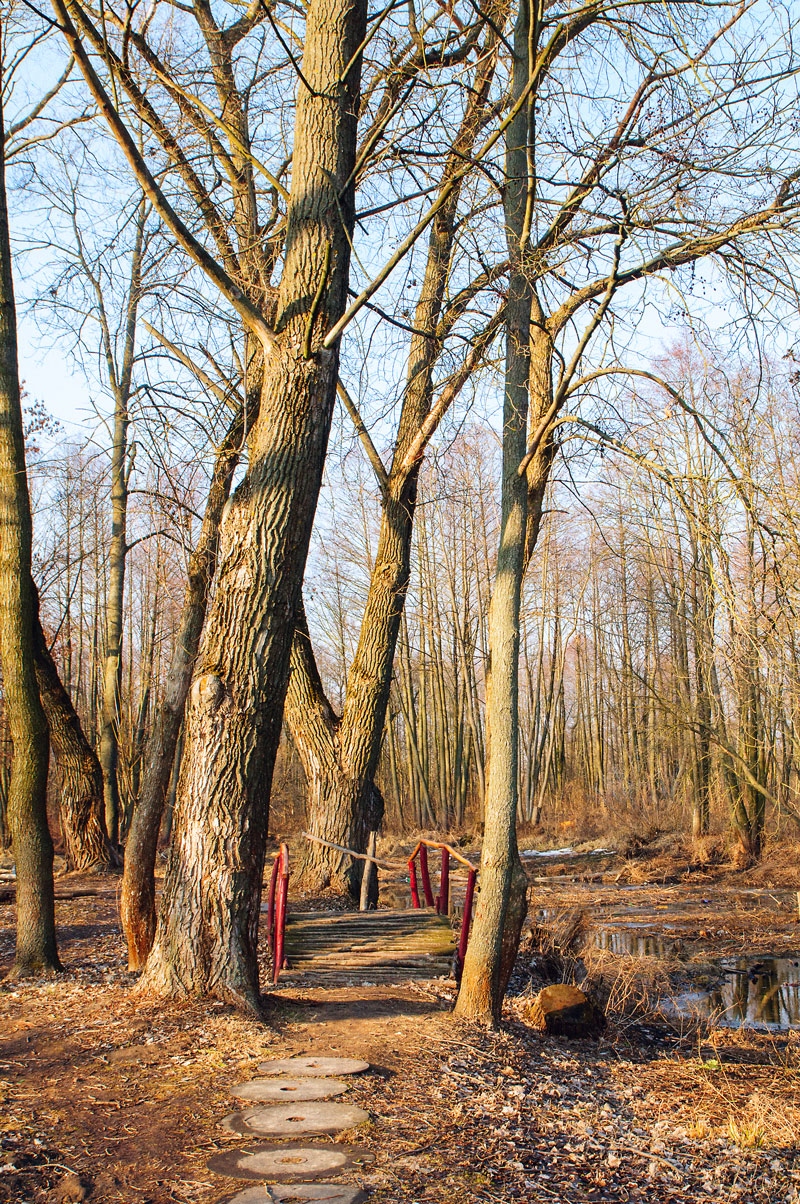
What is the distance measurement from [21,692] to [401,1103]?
13.1 ft

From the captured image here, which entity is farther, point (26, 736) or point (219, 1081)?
point (26, 736)

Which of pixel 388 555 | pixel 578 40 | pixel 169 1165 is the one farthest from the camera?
pixel 388 555

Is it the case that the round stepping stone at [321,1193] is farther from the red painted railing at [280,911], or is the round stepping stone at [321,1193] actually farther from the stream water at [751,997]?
the stream water at [751,997]

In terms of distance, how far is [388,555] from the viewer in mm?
10883

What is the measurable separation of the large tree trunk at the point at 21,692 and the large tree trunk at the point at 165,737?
58cm

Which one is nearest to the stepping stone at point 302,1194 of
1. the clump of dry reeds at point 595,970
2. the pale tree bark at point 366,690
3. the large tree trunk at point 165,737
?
the large tree trunk at point 165,737

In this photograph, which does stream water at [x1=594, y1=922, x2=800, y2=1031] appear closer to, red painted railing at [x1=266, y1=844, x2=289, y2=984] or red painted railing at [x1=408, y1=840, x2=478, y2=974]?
red painted railing at [x1=408, y1=840, x2=478, y2=974]

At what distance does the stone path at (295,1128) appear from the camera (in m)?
3.54

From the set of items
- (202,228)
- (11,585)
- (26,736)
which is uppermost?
(202,228)

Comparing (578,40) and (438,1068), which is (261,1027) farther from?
(578,40)

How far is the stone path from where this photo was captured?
354 centimetres

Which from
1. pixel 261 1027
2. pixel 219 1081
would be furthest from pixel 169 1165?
pixel 261 1027

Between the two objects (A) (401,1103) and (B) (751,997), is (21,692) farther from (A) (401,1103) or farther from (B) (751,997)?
(B) (751,997)

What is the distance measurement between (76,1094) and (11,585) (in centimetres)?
380
